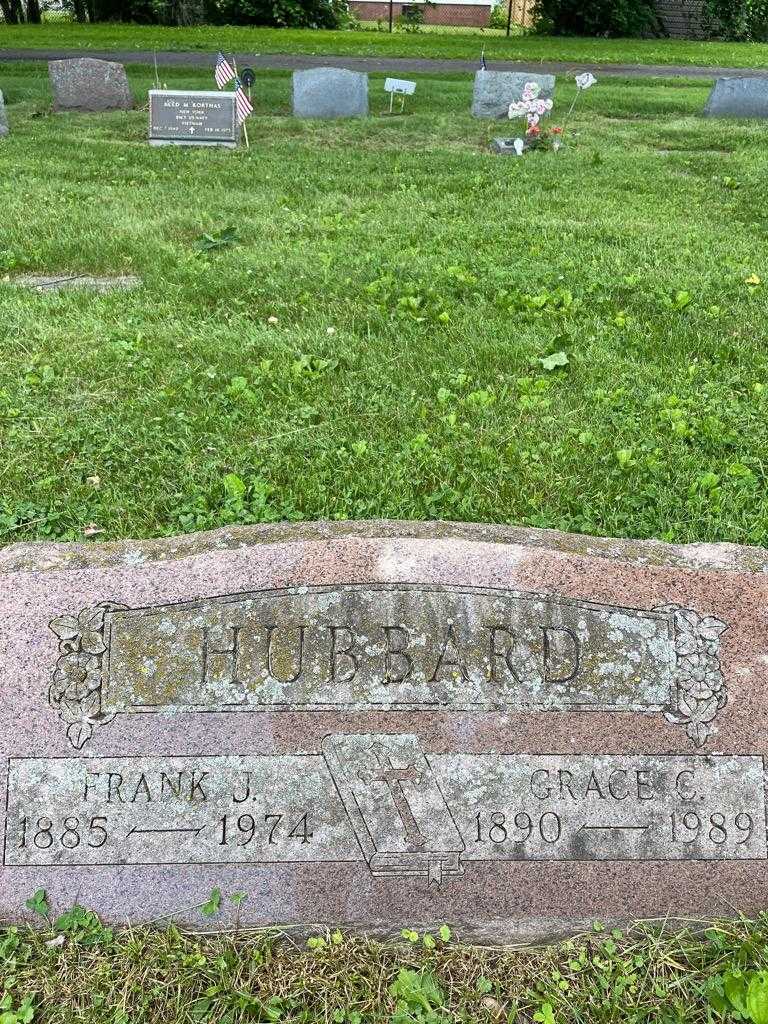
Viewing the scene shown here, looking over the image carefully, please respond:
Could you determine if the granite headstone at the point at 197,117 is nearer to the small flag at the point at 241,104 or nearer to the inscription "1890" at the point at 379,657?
the small flag at the point at 241,104

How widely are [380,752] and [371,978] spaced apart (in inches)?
21.2

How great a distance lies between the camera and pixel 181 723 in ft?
7.28

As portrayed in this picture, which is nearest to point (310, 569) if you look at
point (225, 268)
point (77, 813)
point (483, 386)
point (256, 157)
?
point (77, 813)

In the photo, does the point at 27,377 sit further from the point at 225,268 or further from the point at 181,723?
the point at 181,723

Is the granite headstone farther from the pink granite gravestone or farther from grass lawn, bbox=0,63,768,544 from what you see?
the pink granite gravestone

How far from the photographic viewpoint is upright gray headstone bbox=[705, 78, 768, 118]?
12.6 meters

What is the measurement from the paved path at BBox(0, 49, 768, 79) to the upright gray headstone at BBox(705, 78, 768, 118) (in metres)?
5.87

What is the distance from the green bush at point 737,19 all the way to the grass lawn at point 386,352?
2599 cm

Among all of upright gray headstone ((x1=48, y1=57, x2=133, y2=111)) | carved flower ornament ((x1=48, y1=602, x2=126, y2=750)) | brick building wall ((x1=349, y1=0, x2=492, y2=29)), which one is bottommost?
brick building wall ((x1=349, y1=0, x2=492, y2=29))

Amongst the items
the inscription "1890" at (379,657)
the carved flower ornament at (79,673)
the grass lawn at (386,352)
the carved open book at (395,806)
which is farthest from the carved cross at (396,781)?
the grass lawn at (386,352)

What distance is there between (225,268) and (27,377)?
1.89 meters

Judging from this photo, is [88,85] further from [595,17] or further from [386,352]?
[595,17]

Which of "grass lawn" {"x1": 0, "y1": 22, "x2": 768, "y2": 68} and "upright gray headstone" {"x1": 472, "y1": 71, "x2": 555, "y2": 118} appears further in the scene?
"grass lawn" {"x1": 0, "y1": 22, "x2": 768, "y2": 68}

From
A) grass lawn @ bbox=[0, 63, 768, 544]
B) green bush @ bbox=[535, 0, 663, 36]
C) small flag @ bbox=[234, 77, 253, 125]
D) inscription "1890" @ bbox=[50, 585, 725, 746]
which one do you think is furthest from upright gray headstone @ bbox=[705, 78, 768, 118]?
green bush @ bbox=[535, 0, 663, 36]
